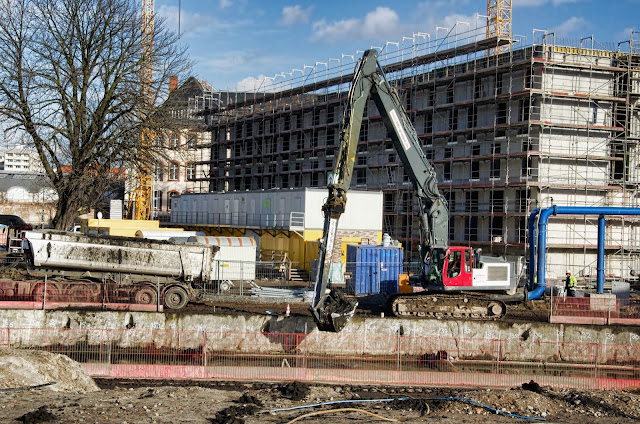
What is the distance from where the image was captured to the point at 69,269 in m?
24.1

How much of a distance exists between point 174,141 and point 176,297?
13.5m

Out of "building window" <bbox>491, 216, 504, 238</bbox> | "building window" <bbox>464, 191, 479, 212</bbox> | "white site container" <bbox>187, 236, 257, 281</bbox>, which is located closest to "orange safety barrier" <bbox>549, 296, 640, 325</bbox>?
"white site container" <bbox>187, 236, 257, 281</bbox>

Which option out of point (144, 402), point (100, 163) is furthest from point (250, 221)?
point (144, 402)

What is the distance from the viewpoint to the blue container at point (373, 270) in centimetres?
2961

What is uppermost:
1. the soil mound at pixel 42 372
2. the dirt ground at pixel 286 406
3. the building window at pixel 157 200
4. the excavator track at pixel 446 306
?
the building window at pixel 157 200

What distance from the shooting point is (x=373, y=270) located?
29797 millimetres

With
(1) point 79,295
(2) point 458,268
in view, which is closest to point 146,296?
(1) point 79,295

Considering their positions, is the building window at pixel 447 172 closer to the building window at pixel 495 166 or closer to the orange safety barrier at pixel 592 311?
the building window at pixel 495 166

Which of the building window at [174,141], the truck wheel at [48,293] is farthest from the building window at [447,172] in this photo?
the truck wheel at [48,293]

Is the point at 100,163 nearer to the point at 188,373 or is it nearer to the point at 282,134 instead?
the point at 188,373

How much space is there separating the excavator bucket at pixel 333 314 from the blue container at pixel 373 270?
36.6 ft

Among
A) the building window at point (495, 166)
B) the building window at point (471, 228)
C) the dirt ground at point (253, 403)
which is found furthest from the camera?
the building window at point (471, 228)

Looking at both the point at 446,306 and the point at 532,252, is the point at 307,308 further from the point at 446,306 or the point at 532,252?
the point at 532,252

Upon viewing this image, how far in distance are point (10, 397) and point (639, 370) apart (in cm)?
1744
